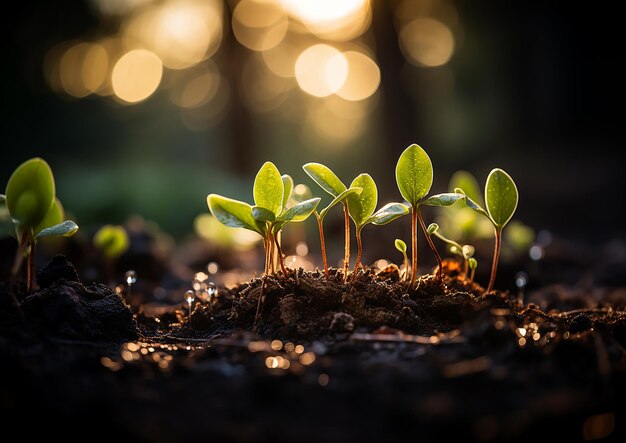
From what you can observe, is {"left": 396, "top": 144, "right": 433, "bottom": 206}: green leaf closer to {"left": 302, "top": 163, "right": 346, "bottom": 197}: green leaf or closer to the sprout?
{"left": 302, "top": 163, "right": 346, "bottom": 197}: green leaf

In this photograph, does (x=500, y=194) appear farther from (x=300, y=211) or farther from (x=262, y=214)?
(x=262, y=214)

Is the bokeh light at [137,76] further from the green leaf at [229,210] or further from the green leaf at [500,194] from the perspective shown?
the green leaf at [500,194]

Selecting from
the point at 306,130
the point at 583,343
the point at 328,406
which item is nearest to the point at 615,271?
the point at 583,343

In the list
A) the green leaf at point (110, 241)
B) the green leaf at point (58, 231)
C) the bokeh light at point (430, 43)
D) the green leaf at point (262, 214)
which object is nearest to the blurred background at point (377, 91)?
the bokeh light at point (430, 43)

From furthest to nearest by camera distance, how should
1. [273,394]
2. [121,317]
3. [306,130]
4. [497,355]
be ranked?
[306,130] < [121,317] < [497,355] < [273,394]

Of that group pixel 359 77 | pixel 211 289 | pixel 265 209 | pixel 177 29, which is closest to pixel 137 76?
pixel 177 29

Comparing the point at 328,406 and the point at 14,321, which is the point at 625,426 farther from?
the point at 14,321
